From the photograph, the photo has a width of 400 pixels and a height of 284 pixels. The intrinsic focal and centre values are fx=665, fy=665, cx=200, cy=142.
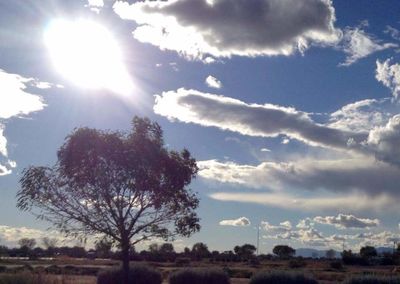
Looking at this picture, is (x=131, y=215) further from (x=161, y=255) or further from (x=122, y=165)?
(x=161, y=255)

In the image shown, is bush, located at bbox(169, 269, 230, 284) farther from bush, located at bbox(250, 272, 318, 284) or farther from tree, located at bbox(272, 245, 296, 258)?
tree, located at bbox(272, 245, 296, 258)

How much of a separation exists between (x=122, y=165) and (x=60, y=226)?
3917mm

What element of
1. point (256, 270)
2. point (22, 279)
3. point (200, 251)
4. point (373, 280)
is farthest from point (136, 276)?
point (200, 251)

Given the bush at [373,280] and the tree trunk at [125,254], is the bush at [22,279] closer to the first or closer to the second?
the tree trunk at [125,254]

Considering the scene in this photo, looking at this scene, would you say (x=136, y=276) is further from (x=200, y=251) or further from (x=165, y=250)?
(x=200, y=251)

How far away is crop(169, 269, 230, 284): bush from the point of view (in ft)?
110

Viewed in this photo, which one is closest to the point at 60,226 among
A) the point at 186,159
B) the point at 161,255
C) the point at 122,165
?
the point at 122,165

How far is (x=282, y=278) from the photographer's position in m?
31.3

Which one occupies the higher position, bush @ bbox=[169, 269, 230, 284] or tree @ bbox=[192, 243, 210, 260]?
tree @ bbox=[192, 243, 210, 260]

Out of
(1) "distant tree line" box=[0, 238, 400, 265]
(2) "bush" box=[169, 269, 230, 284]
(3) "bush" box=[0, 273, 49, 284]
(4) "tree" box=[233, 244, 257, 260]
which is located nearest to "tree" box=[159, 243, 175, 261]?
(1) "distant tree line" box=[0, 238, 400, 265]

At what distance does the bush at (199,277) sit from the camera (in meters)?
33.5

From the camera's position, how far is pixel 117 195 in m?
26.4

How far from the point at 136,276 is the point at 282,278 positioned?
702cm

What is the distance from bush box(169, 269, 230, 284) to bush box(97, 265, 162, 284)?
146 cm
